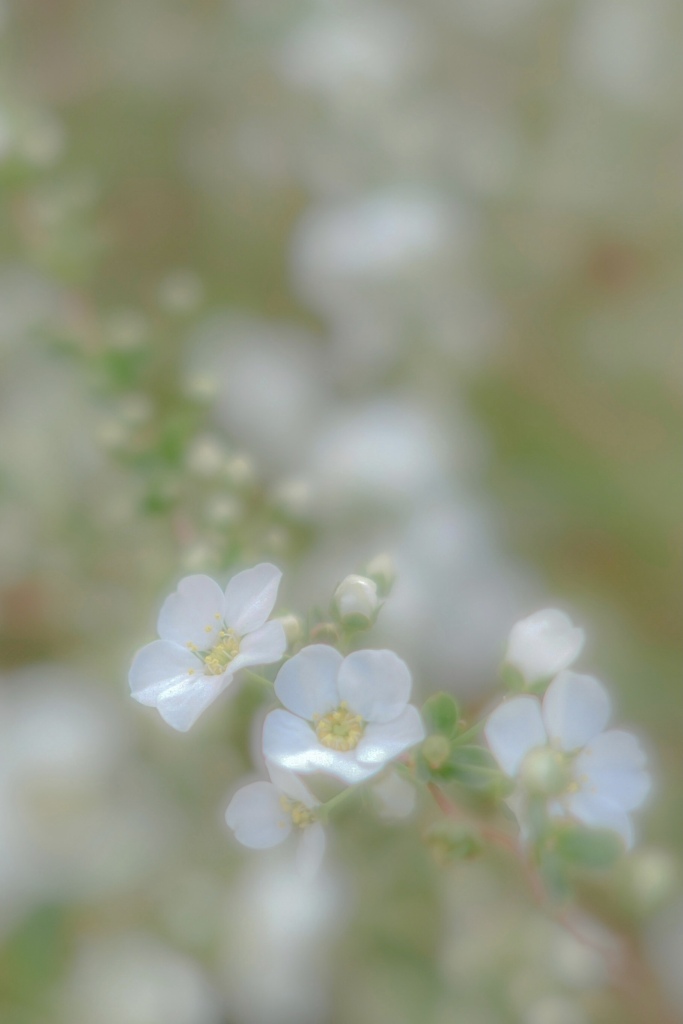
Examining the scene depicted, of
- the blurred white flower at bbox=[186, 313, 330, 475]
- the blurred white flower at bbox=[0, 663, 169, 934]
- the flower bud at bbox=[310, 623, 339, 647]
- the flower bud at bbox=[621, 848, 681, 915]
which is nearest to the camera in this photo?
the flower bud at bbox=[310, 623, 339, 647]

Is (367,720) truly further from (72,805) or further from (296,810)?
(72,805)

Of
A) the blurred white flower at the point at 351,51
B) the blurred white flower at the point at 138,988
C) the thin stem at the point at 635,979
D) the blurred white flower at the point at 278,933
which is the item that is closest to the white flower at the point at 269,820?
the thin stem at the point at 635,979

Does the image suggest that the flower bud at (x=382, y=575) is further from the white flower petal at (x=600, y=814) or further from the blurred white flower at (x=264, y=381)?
the blurred white flower at (x=264, y=381)

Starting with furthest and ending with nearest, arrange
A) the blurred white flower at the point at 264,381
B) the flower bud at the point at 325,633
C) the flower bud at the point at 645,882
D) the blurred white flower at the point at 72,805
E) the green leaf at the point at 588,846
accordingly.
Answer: the blurred white flower at the point at 264,381 → the blurred white flower at the point at 72,805 → the flower bud at the point at 645,882 → the flower bud at the point at 325,633 → the green leaf at the point at 588,846

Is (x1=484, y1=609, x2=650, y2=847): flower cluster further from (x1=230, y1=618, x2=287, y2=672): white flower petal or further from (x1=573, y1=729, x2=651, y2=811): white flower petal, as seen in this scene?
(x1=230, y1=618, x2=287, y2=672): white flower petal

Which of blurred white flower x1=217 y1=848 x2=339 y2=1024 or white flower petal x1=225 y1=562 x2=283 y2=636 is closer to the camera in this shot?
white flower petal x1=225 y1=562 x2=283 y2=636

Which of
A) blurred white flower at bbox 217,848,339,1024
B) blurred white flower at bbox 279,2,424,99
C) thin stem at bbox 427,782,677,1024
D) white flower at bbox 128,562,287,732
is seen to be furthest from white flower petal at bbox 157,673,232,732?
blurred white flower at bbox 279,2,424,99

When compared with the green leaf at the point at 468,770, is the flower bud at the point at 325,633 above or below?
above
